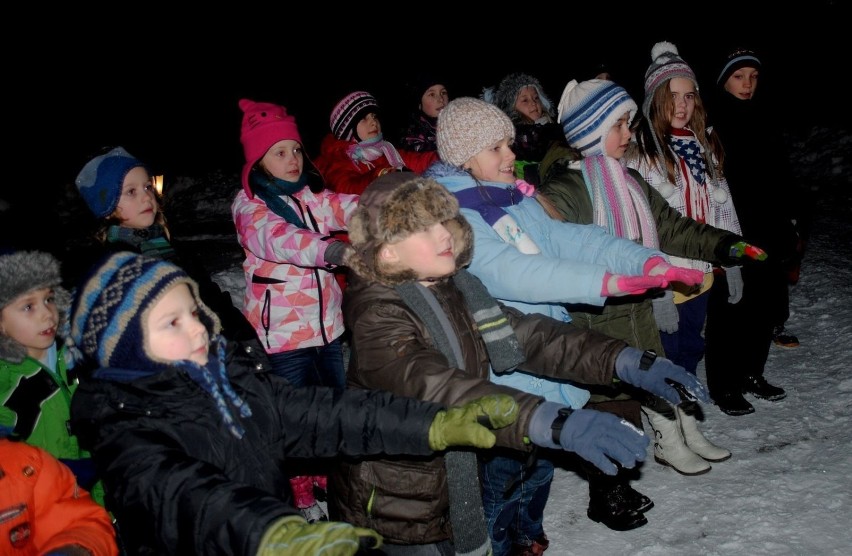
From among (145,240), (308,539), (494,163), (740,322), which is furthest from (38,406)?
(740,322)

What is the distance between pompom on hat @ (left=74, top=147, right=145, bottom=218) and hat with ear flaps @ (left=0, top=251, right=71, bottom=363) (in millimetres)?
402

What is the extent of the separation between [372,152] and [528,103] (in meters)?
1.66

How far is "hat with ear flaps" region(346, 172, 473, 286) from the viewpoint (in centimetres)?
229

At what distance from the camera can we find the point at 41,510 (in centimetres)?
201

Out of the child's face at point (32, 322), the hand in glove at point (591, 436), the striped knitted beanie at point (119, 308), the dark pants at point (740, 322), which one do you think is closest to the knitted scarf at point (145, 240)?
the child's face at point (32, 322)

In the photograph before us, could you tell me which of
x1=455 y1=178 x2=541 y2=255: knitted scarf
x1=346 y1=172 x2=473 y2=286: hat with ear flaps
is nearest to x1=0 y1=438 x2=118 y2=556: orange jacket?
x1=346 y1=172 x2=473 y2=286: hat with ear flaps

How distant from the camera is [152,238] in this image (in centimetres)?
311

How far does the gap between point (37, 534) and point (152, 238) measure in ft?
5.15

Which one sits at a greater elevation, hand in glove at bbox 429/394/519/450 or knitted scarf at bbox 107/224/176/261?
knitted scarf at bbox 107/224/176/261

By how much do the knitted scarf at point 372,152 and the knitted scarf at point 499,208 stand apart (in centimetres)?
206

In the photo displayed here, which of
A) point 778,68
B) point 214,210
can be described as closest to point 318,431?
point 214,210

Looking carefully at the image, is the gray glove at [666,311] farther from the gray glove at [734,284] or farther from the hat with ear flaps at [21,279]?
the hat with ear flaps at [21,279]

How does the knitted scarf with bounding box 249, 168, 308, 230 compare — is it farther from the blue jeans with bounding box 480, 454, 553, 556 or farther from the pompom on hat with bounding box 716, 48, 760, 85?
the pompom on hat with bounding box 716, 48, 760, 85

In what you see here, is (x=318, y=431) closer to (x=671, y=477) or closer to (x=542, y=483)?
(x=542, y=483)
